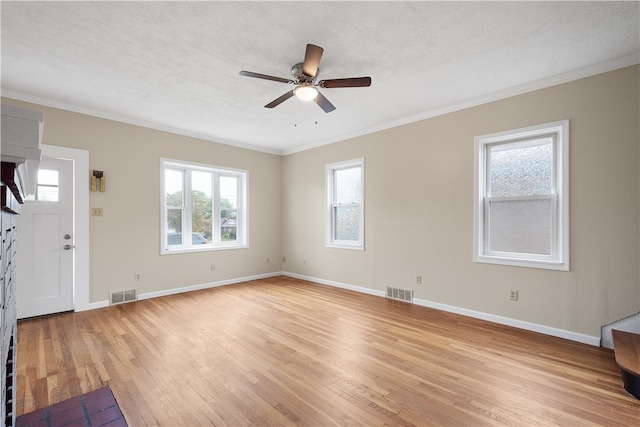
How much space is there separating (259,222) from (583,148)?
16.6 ft

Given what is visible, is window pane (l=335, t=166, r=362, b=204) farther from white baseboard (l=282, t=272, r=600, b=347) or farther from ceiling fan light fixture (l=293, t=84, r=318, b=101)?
ceiling fan light fixture (l=293, t=84, r=318, b=101)

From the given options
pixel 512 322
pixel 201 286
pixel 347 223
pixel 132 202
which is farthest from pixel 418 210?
pixel 132 202

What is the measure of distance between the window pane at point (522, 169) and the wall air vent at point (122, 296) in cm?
515

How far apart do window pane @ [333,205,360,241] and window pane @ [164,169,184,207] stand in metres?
2.78

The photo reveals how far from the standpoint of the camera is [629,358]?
2182 millimetres

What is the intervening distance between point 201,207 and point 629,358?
5.60 metres

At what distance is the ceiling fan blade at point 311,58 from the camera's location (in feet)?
6.91

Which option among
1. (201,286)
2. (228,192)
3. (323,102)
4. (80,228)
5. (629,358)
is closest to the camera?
(629,358)

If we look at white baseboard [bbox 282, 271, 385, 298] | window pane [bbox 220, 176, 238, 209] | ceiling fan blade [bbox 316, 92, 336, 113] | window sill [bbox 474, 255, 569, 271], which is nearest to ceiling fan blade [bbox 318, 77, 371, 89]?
ceiling fan blade [bbox 316, 92, 336, 113]

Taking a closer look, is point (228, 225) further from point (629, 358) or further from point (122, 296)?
point (629, 358)

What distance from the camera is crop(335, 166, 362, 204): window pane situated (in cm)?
508

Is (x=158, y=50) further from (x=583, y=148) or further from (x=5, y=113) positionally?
(x=583, y=148)

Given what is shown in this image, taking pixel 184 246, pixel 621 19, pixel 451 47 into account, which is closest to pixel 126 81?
pixel 184 246

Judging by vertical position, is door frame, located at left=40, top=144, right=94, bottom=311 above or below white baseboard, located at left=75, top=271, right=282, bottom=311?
above
